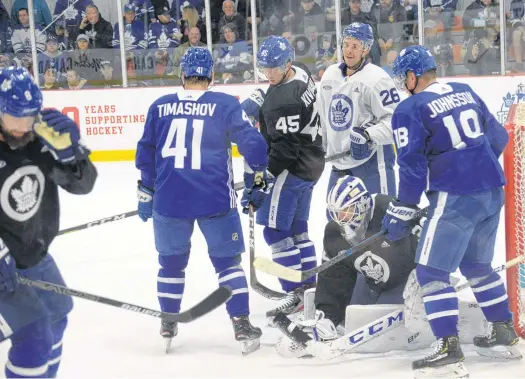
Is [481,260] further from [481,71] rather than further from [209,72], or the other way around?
[481,71]

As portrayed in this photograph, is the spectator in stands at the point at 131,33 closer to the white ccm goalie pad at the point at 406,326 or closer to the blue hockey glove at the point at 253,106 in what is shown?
the blue hockey glove at the point at 253,106

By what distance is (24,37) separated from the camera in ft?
30.1

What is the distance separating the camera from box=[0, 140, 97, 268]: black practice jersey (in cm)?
252

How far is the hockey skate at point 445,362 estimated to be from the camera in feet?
9.99

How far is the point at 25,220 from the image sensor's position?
258 cm

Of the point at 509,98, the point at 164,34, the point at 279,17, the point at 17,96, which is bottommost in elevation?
the point at 509,98

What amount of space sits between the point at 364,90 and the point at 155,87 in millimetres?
4938

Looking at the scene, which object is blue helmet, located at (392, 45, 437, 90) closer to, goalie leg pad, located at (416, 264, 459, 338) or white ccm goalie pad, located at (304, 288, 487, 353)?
goalie leg pad, located at (416, 264, 459, 338)

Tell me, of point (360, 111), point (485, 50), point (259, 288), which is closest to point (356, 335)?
point (259, 288)

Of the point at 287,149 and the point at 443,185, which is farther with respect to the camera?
the point at 287,149

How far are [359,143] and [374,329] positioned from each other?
3.29 ft

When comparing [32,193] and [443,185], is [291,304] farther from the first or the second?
[32,193]

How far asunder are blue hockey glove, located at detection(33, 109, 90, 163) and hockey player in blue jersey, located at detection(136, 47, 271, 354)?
928 millimetres

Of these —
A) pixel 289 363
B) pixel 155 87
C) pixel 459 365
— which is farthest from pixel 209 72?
pixel 155 87
